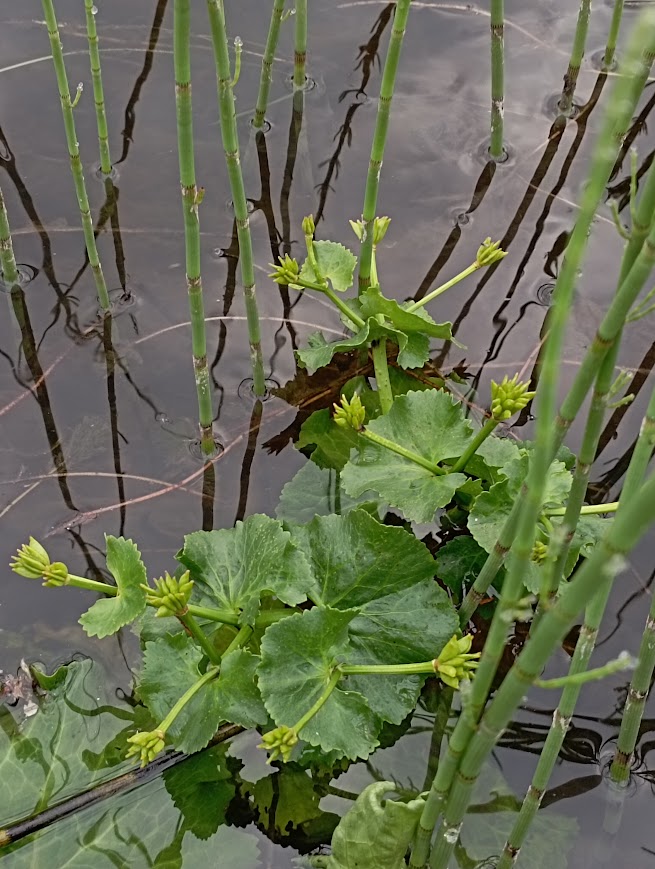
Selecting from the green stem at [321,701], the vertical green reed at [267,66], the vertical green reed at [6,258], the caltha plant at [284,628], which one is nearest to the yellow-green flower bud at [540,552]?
the caltha plant at [284,628]

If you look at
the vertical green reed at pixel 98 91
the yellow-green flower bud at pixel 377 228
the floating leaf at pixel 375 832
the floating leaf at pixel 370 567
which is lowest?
the floating leaf at pixel 375 832

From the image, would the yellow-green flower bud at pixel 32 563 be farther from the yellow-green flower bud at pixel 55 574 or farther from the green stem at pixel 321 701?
the green stem at pixel 321 701

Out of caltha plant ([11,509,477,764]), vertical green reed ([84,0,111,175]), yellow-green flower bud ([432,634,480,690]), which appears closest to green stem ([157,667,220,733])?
caltha plant ([11,509,477,764])

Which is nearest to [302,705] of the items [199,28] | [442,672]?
[442,672]

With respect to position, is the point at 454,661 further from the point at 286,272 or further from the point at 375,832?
the point at 286,272

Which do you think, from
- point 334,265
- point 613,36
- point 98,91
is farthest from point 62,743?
point 613,36

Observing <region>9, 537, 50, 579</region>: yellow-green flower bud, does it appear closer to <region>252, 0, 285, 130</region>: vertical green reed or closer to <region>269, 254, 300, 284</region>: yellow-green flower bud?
<region>269, 254, 300, 284</region>: yellow-green flower bud
